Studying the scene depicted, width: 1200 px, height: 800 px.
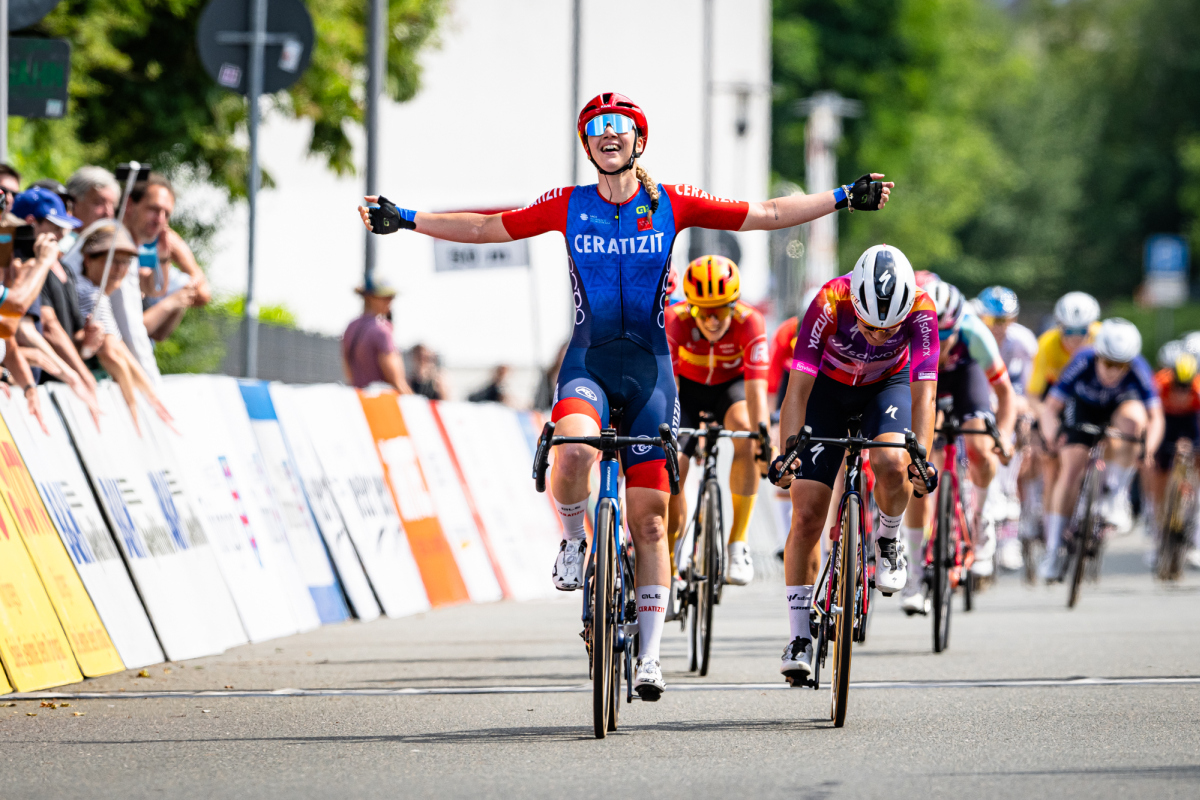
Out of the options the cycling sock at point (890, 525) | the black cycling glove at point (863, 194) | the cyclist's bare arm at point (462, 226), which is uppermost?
the black cycling glove at point (863, 194)

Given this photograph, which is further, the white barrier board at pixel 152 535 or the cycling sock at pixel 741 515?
the cycling sock at pixel 741 515

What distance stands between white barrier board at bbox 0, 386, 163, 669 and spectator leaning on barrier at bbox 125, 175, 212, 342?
2464 millimetres

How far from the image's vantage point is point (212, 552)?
35.7ft

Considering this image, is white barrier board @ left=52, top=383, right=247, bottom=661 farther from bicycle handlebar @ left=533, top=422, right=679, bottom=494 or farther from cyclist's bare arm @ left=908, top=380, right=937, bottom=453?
cyclist's bare arm @ left=908, top=380, right=937, bottom=453

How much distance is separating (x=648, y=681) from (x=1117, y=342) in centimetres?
869

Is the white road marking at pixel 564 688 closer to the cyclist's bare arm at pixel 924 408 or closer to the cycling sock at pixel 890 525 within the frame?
the cycling sock at pixel 890 525

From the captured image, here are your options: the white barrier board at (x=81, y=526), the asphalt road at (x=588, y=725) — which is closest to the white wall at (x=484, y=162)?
the asphalt road at (x=588, y=725)

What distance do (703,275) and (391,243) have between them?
28765mm

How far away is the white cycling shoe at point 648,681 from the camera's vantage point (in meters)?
7.89

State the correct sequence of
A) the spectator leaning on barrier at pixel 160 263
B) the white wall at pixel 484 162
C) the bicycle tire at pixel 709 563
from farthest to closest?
the white wall at pixel 484 162, the spectator leaning on barrier at pixel 160 263, the bicycle tire at pixel 709 563

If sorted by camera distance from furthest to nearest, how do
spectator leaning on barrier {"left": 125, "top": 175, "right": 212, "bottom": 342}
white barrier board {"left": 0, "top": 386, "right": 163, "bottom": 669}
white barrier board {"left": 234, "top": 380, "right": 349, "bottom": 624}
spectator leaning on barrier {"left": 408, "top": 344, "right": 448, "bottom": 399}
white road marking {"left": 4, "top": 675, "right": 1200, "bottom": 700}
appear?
spectator leaning on barrier {"left": 408, "top": 344, "right": 448, "bottom": 399}, white barrier board {"left": 234, "top": 380, "right": 349, "bottom": 624}, spectator leaning on barrier {"left": 125, "top": 175, "right": 212, "bottom": 342}, white barrier board {"left": 0, "top": 386, "right": 163, "bottom": 669}, white road marking {"left": 4, "top": 675, "right": 1200, "bottom": 700}

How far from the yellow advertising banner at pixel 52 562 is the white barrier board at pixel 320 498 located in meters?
3.19

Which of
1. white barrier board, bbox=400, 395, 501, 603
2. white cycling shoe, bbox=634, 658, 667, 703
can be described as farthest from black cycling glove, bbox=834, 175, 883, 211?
white barrier board, bbox=400, 395, 501, 603

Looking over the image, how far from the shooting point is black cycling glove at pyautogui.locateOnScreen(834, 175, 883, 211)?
26.5 ft
